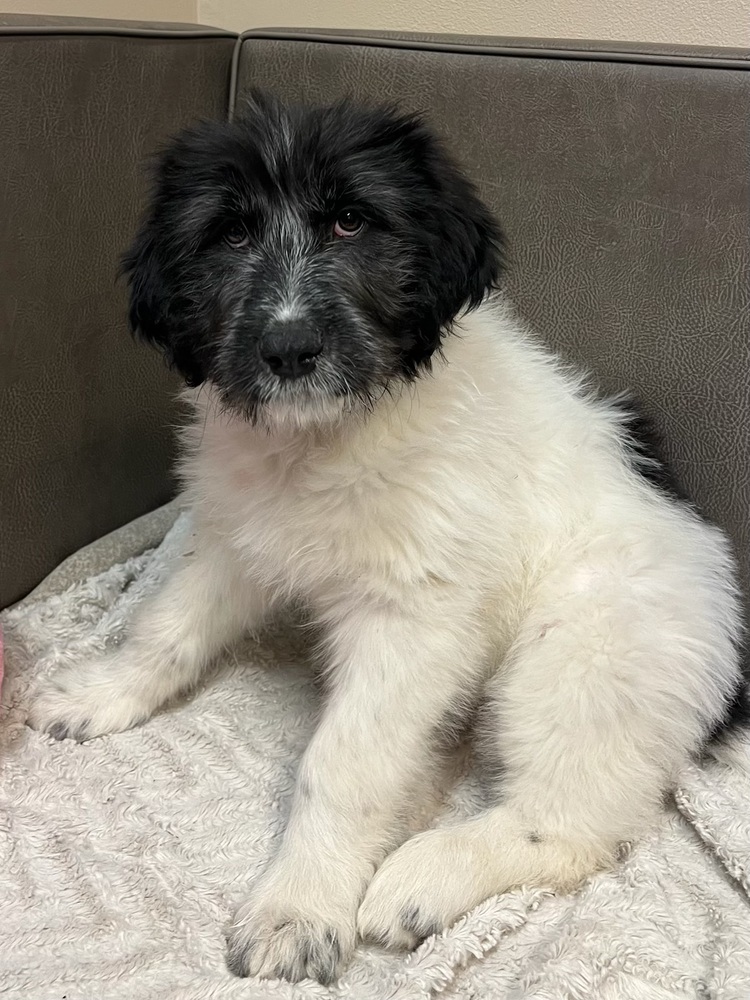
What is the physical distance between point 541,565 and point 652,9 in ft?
5.36

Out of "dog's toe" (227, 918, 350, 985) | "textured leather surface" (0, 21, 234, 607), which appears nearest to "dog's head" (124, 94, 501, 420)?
"textured leather surface" (0, 21, 234, 607)

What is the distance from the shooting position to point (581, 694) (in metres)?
1.50

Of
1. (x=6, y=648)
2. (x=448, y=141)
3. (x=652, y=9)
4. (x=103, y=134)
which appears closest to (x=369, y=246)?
(x=448, y=141)

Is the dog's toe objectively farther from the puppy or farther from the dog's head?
the dog's head

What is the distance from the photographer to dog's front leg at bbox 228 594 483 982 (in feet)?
4.66

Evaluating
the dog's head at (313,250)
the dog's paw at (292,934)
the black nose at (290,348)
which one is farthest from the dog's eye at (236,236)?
the dog's paw at (292,934)

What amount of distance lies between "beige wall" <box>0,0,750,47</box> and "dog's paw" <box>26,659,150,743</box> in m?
1.91

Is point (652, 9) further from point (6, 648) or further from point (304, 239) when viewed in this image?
point (6, 648)

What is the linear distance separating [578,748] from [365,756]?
375mm

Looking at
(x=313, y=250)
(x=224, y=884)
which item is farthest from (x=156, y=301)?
(x=224, y=884)

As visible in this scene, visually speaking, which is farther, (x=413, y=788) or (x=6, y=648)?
(x=6, y=648)

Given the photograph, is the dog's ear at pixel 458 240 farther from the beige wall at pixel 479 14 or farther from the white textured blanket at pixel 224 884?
the beige wall at pixel 479 14

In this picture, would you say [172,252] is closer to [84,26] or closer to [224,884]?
[84,26]

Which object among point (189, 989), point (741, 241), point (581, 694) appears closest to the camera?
point (189, 989)
